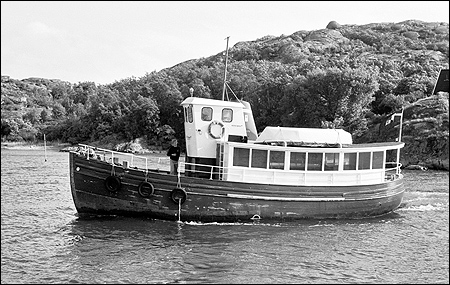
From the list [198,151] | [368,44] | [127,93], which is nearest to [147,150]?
[127,93]

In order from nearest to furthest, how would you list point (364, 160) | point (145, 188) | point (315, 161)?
point (145, 188) → point (315, 161) → point (364, 160)

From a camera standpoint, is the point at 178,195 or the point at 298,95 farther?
the point at 298,95

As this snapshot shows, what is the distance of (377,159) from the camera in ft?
A: 68.3

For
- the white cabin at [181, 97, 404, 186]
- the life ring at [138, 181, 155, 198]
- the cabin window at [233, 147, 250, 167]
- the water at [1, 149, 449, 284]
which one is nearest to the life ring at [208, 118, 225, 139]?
the white cabin at [181, 97, 404, 186]

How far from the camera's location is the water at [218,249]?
1255 centimetres

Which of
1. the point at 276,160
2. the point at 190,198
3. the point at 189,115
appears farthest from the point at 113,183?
the point at 276,160

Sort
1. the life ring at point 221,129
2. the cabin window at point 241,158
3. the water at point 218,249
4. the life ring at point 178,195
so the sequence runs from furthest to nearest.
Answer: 1. the life ring at point 221,129
2. the cabin window at point 241,158
3. the life ring at point 178,195
4. the water at point 218,249

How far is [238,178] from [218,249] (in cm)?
439

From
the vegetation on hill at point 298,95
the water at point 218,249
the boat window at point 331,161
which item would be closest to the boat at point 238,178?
the boat window at point 331,161

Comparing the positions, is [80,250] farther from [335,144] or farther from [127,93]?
[127,93]

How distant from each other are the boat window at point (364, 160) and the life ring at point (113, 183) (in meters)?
10.2

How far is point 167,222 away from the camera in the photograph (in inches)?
726

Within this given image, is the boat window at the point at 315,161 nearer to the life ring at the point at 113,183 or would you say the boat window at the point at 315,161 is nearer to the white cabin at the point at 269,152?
the white cabin at the point at 269,152

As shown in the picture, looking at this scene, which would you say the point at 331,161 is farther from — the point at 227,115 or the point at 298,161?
the point at 227,115
